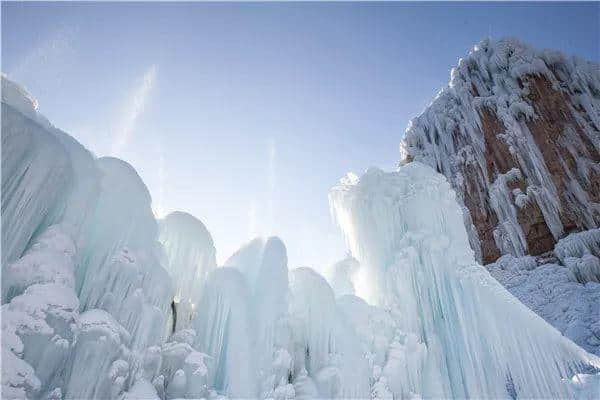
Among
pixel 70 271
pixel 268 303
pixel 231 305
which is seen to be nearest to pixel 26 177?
pixel 70 271

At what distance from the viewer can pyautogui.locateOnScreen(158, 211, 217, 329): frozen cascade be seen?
22.4ft

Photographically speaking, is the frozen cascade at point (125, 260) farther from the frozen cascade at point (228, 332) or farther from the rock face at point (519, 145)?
the rock face at point (519, 145)

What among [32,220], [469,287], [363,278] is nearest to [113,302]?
[32,220]

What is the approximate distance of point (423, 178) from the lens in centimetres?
1045

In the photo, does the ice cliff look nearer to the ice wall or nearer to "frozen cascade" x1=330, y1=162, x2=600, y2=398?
"frozen cascade" x1=330, y1=162, x2=600, y2=398

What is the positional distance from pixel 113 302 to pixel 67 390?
115 cm

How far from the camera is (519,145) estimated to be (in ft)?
69.4

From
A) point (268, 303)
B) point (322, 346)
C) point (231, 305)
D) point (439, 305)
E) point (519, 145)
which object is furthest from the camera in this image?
point (519, 145)

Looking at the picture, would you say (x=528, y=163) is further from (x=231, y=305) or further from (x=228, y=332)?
(x=228, y=332)

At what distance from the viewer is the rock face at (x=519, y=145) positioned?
1906 cm

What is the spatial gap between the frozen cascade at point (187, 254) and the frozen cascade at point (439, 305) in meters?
4.06

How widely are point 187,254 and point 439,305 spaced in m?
5.94

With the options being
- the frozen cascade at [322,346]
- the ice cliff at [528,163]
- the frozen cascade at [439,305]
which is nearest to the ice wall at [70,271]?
the frozen cascade at [322,346]

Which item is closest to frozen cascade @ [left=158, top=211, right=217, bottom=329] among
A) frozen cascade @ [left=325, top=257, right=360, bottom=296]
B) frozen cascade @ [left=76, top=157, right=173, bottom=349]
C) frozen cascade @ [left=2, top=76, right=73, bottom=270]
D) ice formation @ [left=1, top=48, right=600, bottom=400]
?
ice formation @ [left=1, top=48, right=600, bottom=400]
